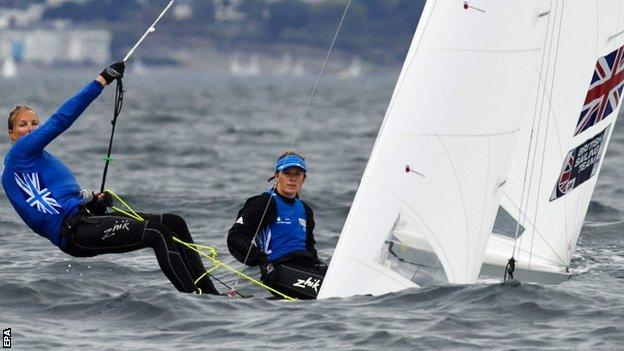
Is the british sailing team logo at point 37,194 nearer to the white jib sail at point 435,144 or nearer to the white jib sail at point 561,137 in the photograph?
the white jib sail at point 435,144

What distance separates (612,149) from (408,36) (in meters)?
110

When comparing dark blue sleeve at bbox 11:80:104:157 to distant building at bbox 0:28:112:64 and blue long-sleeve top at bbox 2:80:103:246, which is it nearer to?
blue long-sleeve top at bbox 2:80:103:246

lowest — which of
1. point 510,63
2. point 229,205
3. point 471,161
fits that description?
point 229,205

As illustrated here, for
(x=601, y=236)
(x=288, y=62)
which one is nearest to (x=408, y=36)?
(x=288, y=62)

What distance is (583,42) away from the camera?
837cm

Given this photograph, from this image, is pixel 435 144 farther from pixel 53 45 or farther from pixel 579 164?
pixel 53 45

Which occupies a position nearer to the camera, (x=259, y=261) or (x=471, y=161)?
(x=471, y=161)

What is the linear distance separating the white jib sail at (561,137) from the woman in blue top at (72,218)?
2.03 meters

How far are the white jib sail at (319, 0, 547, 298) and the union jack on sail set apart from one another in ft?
4.49

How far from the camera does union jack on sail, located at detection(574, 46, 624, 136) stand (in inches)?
332

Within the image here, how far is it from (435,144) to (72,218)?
6.43 ft

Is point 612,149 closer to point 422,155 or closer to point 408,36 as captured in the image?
point 422,155

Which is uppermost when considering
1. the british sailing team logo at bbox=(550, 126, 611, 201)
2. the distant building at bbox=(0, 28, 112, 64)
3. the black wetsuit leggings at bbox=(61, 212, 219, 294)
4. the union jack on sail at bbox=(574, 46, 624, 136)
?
the distant building at bbox=(0, 28, 112, 64)

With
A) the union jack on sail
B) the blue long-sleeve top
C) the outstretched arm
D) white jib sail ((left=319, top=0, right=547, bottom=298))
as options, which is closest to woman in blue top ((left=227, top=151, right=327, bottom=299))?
white jib sail ((left=319, top=0, right=547, bottom=298))
